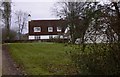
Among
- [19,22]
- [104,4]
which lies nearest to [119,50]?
[104,4]

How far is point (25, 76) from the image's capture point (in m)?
10.9

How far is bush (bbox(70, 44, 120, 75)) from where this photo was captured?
877cm

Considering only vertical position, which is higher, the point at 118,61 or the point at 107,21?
the point at 107,21

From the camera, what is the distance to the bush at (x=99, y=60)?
8.77 m

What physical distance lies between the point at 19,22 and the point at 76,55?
43.1 meters

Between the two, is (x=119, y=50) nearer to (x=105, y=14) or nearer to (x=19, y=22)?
(x=105, y=14)

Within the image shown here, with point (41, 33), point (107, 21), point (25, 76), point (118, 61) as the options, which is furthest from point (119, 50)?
point (41, 33)

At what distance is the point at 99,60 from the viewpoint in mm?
8945

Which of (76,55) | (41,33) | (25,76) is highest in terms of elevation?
(76,55)

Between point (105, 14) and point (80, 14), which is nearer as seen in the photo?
point (105, 14)

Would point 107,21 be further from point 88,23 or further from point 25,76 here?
point 25,76

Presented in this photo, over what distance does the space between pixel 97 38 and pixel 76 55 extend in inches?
43.2

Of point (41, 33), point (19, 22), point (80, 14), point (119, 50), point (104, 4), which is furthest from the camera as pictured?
point (41, 33)

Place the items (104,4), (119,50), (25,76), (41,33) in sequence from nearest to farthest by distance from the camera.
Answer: (119,50) < (104,4) < (25,76) < (41,33)
